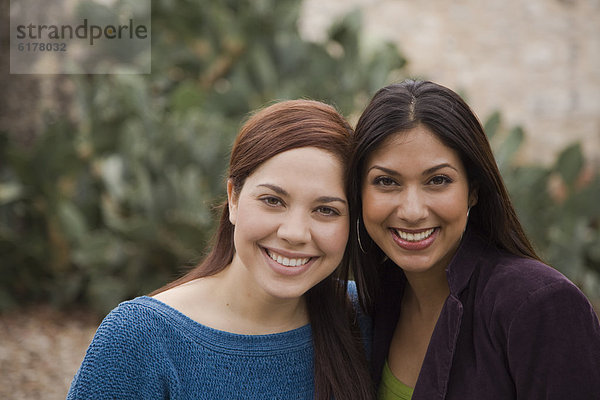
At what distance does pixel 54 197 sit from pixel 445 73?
626 cm

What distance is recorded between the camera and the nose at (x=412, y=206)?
2.00 m

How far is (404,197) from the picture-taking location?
204cm

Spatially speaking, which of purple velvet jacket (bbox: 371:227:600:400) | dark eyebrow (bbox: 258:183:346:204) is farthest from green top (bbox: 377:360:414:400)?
dark eyebrow (bbox: 258:183:346:204)

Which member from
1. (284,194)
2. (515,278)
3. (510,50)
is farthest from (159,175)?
(510,50)

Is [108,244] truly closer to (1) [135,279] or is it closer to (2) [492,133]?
(1) [135,279]

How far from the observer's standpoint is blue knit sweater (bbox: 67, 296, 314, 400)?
6.47 feet

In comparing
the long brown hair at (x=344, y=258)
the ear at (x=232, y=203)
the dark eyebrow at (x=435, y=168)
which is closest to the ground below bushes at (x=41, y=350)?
the long brown hair at (x=344, y=258)

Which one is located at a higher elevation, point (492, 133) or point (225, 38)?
point (225, 38)

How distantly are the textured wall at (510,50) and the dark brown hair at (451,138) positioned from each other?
7573mm

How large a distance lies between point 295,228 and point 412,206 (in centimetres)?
34

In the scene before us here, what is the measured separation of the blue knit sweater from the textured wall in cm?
772

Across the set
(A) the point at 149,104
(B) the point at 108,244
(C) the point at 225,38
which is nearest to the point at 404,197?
(B) the point at 108,244

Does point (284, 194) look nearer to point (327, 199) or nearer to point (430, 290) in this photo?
point (327, 199)

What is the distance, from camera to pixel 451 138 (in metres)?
2.00
